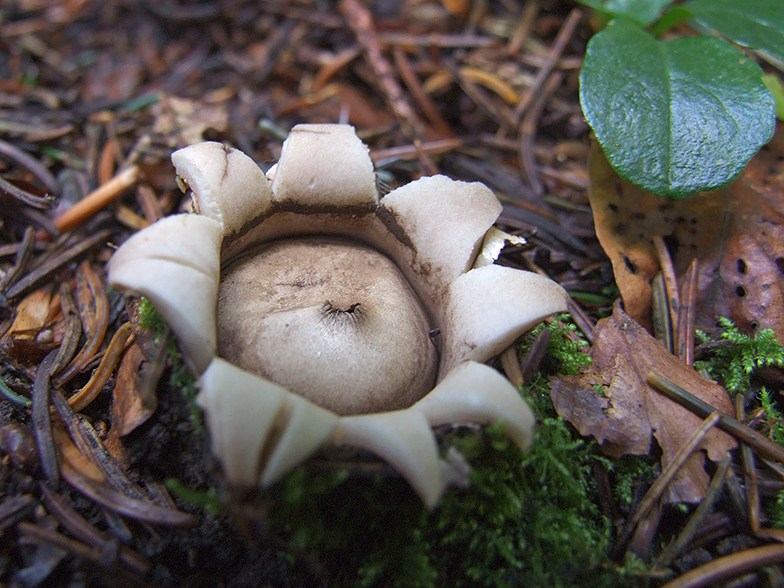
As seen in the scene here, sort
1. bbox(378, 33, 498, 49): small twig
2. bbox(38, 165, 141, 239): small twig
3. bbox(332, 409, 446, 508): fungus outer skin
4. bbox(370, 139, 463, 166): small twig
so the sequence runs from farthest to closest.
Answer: bbox(378, 33, 498, 49): small twig < bbox(370, 139, 463, 166): small twig < bbox(38, 165, 141, 239): small twig < bbox(332, 409, 446, 508): fungus outer skin

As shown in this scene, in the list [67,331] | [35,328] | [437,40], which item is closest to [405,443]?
[67,331]

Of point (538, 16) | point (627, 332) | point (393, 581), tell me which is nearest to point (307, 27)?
point (538, 16)

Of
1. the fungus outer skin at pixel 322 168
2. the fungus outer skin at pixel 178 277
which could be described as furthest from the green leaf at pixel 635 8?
the fungus outer skin at pixel 178 277

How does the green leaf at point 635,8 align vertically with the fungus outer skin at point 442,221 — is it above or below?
above

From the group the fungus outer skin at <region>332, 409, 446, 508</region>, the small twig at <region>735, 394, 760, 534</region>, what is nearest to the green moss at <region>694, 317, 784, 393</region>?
the small twig at <region>735, 394, 760, 534</region>

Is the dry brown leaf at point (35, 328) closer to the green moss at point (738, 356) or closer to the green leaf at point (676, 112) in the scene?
the green leaf at point (676, 112)

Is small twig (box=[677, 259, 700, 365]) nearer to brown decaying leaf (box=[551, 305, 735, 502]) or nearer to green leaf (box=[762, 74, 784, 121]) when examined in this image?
brown decaying leaf (box=[551, 305, 735, 502])
